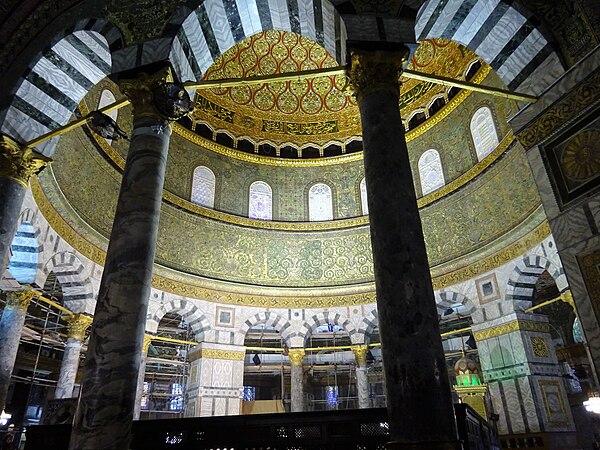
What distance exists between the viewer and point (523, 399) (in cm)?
983

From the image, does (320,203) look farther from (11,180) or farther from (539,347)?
(11,180)

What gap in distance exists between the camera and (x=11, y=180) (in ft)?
19.0

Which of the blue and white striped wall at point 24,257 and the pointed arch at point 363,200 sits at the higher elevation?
the pointed arch at point 363,200

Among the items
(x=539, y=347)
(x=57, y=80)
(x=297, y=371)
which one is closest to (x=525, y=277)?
(x=539, y=347)

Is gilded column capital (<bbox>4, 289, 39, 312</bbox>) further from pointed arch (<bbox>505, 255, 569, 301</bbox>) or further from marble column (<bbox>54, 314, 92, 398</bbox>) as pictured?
pointed arch (<bbox>505, 255, 569, 301</bbox>)

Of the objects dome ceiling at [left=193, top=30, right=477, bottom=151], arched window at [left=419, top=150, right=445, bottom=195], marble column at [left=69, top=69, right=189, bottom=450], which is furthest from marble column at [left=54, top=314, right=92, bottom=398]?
arched window at [left=419, top=150, right=445, bottom=195]

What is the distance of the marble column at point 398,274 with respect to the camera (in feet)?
10.6

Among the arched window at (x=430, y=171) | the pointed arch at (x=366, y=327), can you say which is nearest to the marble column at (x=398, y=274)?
the arched window at (x=430, y=171)

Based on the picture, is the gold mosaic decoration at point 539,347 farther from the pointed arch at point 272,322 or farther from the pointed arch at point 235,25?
the pointed arch at point 235,25

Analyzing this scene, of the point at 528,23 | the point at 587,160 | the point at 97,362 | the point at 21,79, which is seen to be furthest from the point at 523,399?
the point at 21,79

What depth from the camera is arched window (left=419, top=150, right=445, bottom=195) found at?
42.8 feet

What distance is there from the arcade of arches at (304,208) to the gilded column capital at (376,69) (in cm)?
3

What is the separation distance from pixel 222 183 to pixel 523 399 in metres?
10.0

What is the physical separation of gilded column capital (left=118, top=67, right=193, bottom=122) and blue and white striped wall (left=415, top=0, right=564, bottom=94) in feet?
9.99
